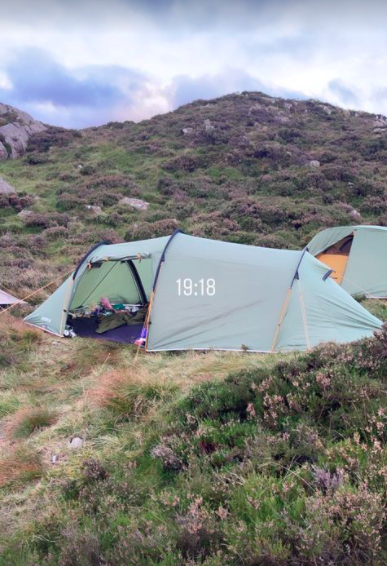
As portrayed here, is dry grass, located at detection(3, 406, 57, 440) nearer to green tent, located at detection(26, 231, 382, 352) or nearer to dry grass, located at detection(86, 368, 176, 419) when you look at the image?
dry grass, located at detection(86, 368, 176, 419)

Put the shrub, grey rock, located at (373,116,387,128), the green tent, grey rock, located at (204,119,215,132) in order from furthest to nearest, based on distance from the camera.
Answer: grey rock, located at (373,116,387,128) → grey rock, located at (204,119,215,132) → the shrub → the green tent

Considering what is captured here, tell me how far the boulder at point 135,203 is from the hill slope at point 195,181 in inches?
4.4

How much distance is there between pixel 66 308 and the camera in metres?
8.66

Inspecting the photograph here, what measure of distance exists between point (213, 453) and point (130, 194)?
839 inches

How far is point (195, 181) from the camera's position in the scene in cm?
2458

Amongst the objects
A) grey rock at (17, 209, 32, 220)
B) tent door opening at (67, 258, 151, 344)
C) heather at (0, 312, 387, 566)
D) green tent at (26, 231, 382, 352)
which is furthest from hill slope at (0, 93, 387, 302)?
heather at (0, 312, 387, 566)

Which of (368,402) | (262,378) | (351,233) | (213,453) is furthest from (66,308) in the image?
(351,233)

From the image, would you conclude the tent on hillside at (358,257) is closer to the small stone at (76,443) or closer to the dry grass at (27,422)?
the dry grass at (27,422)

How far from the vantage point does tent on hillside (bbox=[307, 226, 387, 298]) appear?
1161 centimetres

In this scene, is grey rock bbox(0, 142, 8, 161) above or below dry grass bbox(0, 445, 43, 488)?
above

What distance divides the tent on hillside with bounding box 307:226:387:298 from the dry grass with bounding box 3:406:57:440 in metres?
8.97

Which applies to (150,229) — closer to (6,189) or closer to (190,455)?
(6,189)

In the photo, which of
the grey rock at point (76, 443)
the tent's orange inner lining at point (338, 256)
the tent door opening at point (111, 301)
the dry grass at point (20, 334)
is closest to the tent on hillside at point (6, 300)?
the dry grass at point (20, 334)

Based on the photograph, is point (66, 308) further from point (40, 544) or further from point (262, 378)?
point (40, 544)
